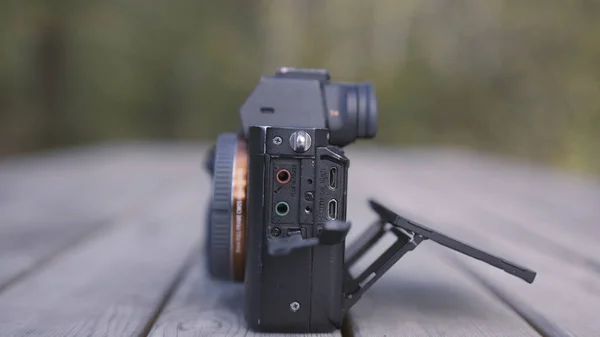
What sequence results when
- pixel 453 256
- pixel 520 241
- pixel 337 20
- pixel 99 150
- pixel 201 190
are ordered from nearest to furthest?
pixel 453 256, pixel 520 241, pixel 201 190, pixel 99 150, pixel 337 20

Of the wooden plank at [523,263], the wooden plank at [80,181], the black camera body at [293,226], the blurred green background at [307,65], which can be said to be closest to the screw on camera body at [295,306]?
the black camera body at [293,226]

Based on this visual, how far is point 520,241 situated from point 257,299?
1.15 m

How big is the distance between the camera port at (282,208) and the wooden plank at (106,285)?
0.29 m

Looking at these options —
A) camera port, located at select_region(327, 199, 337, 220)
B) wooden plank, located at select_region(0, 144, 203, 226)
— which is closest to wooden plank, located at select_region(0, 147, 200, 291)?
wooden plank, located at select_region(0, 144, 203, 226)

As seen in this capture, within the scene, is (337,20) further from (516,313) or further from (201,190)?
(516,313)

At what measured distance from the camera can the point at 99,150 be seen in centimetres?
496

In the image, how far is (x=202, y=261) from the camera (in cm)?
158

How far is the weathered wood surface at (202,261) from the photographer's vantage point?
1092mm

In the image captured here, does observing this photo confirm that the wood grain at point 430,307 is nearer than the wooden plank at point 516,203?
Yes

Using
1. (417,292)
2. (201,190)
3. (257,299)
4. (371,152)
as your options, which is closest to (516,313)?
(417,292)

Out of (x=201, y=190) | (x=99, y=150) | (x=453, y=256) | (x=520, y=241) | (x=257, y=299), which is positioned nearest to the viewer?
(x=257, y=299)

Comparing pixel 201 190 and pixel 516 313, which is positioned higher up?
pixel 516 313

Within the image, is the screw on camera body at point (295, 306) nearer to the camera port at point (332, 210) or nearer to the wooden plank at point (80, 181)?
the camera port at point (332, 210)

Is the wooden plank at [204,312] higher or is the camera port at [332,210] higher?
the camera port at [332,210]
